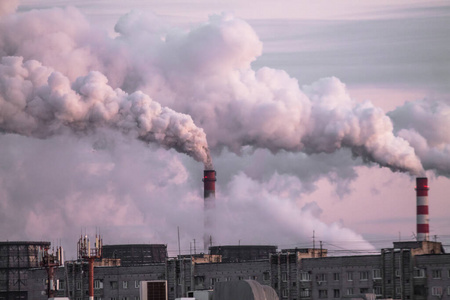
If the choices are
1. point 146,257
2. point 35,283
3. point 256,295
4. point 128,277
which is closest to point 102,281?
point 128,277

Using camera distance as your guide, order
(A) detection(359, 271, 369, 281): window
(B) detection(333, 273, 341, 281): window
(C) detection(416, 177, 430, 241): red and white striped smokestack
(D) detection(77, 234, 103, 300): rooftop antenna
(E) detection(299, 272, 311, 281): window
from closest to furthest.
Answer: (D) detection(77, 234, 103, 300): rooftop antenna → (A) detection(359, 271, 369, 281): window → (B) detection(333, 273, 341, 281): window → (E) detection(299, 272, 311, 281): window → (C) detection(416, 177, 430, 241): red and white striped smokestack

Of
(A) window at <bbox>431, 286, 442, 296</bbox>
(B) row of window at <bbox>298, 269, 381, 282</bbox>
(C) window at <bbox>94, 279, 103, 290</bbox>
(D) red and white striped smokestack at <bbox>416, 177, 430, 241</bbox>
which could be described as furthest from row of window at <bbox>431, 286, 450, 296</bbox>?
(C) window at <bbox>94, 279, 103, 290</bbox>

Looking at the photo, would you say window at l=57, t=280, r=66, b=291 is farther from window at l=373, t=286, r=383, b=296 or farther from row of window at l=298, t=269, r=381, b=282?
window at l=373, t=286, r=383, b=296

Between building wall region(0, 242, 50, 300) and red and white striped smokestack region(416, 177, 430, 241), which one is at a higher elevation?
red and white striped smokestack region(416, 177, 430, 241)

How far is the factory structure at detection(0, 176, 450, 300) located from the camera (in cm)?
11112

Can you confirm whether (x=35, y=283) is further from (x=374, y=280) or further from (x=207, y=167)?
(x=374, y=280)

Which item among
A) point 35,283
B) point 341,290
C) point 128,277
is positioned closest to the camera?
point 341,290

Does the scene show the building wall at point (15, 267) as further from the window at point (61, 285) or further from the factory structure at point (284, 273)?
the window at point (61, 285)

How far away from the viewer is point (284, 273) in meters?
126

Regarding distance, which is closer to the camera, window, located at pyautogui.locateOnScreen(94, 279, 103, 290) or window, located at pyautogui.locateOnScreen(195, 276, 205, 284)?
window, located at pyautogui.locateOnScreen(195, 276, 205, 284)

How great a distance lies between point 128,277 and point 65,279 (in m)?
11.2

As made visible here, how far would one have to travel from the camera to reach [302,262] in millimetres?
124250

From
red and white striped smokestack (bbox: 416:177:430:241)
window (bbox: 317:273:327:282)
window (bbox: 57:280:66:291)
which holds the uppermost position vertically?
red and white striped smokestack (bbox: 416:177:430:241)

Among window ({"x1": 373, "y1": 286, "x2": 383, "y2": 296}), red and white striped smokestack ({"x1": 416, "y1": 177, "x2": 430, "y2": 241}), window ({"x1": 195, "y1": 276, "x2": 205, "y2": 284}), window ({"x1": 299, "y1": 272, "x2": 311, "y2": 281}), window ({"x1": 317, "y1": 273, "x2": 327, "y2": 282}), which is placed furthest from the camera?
red and white striped smokestack ({"x1": 416, "y1": 177, "x2": 430, "y2": 241})
